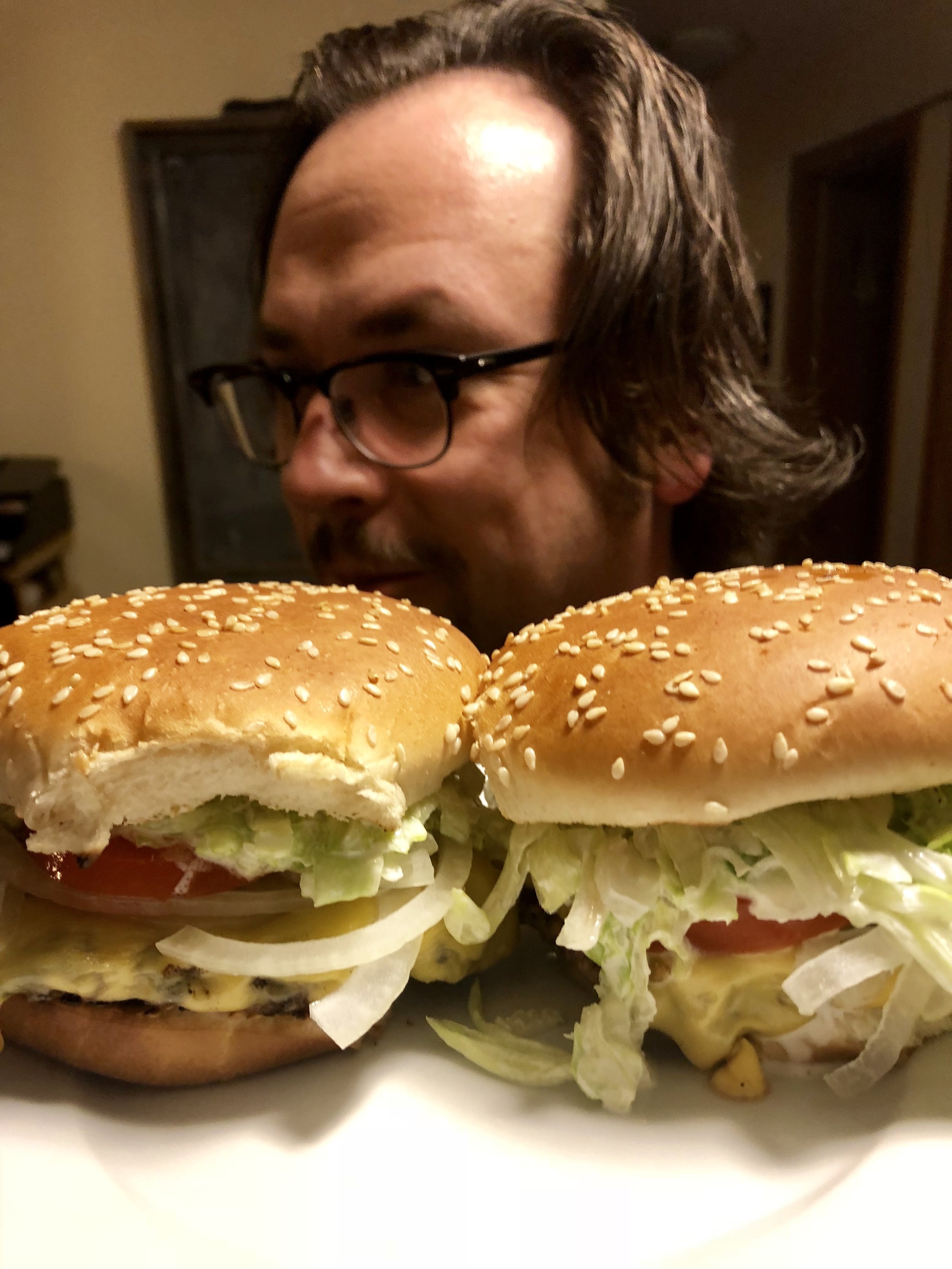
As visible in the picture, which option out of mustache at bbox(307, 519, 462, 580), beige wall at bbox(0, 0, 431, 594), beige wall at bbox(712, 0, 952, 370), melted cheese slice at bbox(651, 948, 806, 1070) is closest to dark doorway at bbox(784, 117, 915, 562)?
beige wall at bbox(712, 0, 952, 370)

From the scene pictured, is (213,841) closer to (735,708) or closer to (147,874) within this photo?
(147,874)

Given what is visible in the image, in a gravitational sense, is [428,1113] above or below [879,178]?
below

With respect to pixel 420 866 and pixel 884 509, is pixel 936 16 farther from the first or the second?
pixel 420 866

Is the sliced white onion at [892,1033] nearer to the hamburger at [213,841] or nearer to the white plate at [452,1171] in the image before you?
the white plate at [452,1171]

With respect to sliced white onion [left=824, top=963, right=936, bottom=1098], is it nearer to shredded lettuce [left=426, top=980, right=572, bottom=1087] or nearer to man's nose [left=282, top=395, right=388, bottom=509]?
shredded lettuce [left=426, top=980, right=572, bottom=1087]

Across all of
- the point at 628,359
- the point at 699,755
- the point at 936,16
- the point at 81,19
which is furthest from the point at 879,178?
the point at 699,755

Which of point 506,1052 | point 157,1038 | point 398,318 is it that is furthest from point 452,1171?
point 398,318
